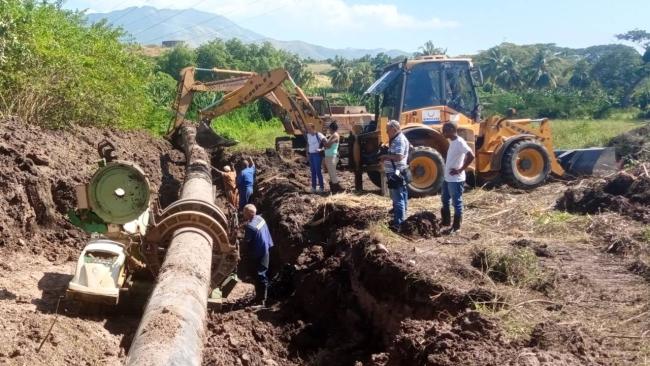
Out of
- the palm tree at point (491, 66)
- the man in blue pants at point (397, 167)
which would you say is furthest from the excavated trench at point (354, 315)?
the palm tree at point (491, 66)

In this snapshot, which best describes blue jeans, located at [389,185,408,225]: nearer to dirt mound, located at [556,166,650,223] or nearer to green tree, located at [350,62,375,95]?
dirt mound, located at [556,166,650,223]

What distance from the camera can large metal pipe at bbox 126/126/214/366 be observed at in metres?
4.32

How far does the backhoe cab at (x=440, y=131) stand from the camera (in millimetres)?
12227

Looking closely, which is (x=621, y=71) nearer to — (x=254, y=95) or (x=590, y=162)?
(x=590, y=162)

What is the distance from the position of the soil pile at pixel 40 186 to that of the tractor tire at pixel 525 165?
7.60 meters

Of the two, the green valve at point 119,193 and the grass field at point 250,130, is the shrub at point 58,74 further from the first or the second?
the grass field at point 250,130

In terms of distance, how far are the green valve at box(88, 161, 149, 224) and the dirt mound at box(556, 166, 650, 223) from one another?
646 cm

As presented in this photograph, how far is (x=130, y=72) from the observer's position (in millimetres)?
19922

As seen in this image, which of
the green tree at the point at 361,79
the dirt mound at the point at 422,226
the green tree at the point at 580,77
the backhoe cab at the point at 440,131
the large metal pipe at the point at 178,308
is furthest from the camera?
the green tree at the point at 361,79

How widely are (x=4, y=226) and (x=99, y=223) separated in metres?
1.53

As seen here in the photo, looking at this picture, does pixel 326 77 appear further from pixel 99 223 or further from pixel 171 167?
pixel 99 223

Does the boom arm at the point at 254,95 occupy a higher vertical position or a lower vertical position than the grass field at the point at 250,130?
higher

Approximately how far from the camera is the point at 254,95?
15453 mm

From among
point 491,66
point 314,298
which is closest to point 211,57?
point 491,66
